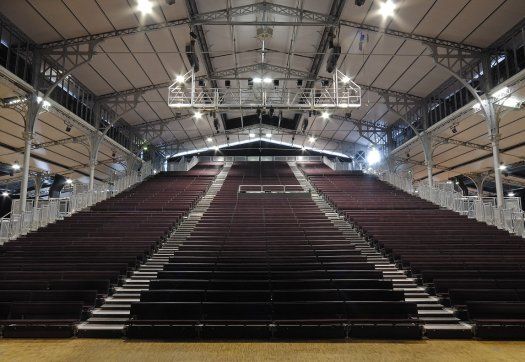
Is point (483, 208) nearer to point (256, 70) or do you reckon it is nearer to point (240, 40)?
point (240, 40)

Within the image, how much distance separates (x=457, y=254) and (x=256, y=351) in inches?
315

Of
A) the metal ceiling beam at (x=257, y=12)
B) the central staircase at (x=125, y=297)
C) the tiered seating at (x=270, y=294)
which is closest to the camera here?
the tiered seating at (x=270, y=294)

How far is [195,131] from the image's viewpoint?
37.5 metres

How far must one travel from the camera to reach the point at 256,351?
6613mm

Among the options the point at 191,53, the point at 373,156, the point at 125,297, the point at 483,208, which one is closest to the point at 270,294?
the point at 125,297

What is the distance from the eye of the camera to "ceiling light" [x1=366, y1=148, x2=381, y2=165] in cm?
Answer: 3662

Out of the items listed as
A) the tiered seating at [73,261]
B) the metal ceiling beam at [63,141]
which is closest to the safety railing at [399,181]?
the tiered seating at [73,261]

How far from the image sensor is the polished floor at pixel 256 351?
6242 millimetres

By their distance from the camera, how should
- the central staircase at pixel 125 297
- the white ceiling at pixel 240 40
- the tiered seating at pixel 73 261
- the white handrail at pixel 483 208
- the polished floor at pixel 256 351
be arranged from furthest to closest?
1. the white ceiling at pixel 240 40
2. the white handrail at pixel 483 208
3. the tiered seating at pixel 73 261
4. the central staircase at pixel 125 297
5. the polished floor at pixel 256 351

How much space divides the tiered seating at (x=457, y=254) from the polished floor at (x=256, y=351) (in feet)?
3.24

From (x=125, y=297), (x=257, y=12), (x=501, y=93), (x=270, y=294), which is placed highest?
(x=257, y=12)

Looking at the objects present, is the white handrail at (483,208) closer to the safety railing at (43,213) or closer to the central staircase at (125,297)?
the central staircase at (125,297)

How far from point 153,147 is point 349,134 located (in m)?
20.5

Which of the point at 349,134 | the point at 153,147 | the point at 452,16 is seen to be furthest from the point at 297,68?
the point at 153,147
